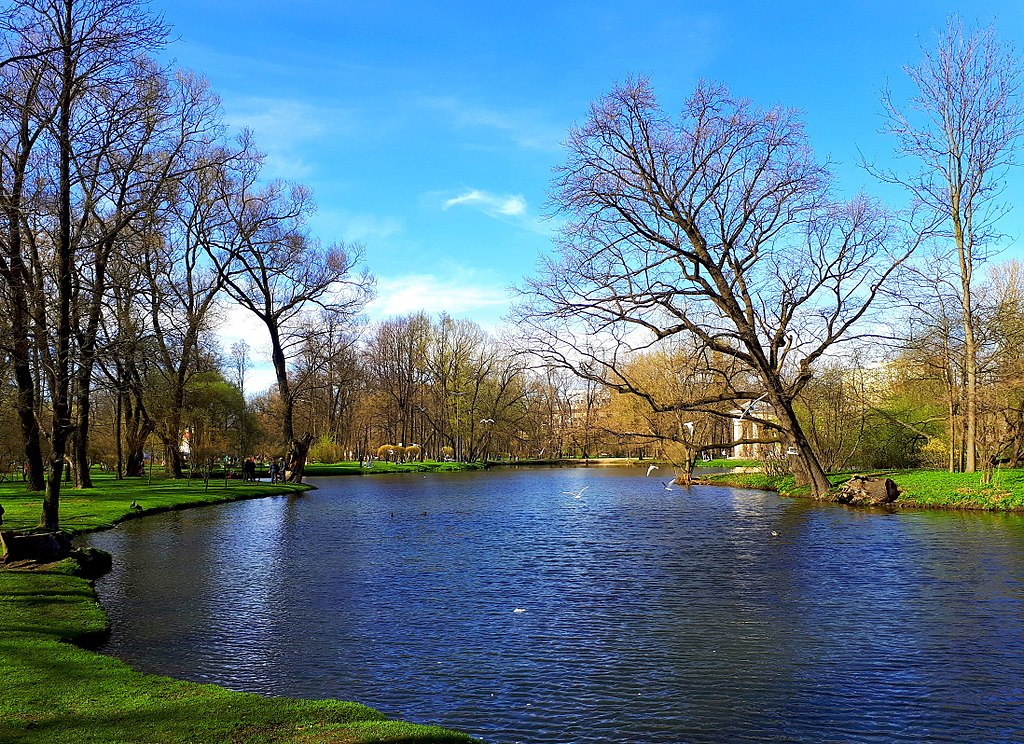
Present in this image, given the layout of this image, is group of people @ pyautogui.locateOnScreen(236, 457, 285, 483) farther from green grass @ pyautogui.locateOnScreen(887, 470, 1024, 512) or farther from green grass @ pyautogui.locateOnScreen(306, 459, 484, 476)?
green grass @ pyautogui.locateOnScreen(887, 470, 1024, 512)

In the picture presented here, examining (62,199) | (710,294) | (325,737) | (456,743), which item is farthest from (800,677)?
(710,294)

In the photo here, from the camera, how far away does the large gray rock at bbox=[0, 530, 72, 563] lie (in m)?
12.6

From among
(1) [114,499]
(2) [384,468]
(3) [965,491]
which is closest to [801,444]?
(3) [965,491]

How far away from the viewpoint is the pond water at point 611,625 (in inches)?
282

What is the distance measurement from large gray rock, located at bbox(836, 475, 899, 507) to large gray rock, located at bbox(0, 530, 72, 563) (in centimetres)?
2336

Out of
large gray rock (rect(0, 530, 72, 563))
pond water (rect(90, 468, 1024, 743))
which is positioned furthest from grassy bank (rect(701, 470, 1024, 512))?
large gray rock (rect(0, 530, 72, 563))

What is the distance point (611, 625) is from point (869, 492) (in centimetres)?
1887

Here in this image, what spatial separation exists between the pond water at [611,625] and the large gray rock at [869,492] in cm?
495

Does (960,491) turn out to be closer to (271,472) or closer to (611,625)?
(611,625)

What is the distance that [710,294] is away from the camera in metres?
28.0

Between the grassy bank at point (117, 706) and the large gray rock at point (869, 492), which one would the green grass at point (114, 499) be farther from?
the large gray rock at point (869, 492)

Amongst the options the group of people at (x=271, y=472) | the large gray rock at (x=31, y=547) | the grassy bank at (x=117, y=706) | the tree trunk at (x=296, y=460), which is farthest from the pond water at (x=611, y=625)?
the tree trunk at (x=296, y=460)

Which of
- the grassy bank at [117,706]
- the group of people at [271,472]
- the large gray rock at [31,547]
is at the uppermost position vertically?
the large gray rock at [31,547]

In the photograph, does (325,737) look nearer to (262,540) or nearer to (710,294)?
(262,540)
